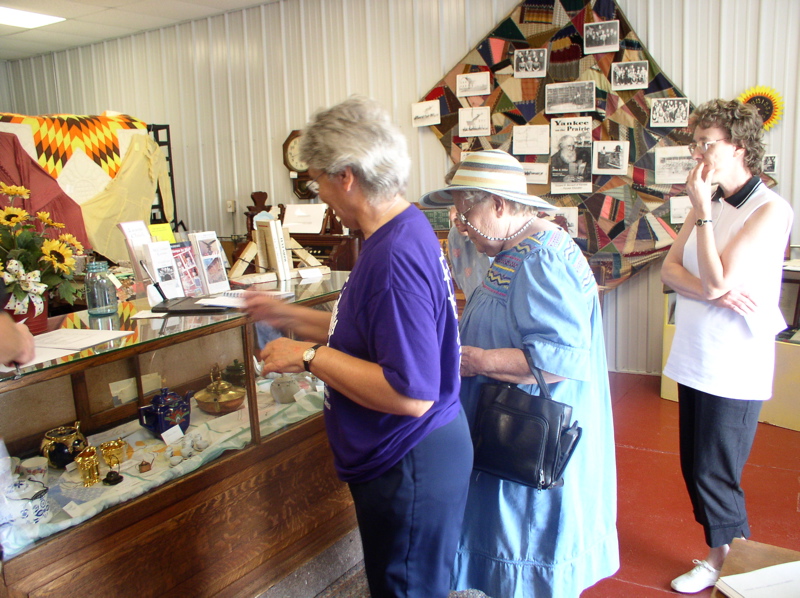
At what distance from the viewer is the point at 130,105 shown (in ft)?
24.8

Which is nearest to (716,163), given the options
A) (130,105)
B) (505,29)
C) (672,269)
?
(672,269)

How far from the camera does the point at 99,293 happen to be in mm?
2088

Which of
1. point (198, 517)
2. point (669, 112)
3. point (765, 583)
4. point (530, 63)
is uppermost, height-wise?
point (530, 63)

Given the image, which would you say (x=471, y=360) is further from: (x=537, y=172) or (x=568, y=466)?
(x=537, y=172)

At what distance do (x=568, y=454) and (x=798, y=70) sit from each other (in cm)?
370

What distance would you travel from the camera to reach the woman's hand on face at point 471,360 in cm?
167

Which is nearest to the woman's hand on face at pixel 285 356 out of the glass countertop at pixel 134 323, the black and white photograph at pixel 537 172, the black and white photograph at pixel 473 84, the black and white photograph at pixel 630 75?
the glass countertop at pixel 134 323

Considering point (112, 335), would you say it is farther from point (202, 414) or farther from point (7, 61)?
point (7, 61)

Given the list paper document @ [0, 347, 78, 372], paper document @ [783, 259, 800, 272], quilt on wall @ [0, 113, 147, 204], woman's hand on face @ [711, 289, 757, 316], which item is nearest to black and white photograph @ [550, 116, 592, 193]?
paper document @ [783, 259, 800, 272]

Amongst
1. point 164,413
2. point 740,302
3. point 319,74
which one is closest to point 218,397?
point 164,413

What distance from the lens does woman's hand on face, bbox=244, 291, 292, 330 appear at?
1.82 m

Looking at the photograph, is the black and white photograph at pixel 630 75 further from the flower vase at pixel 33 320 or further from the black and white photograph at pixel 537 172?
the flower vase at pixel 33 320

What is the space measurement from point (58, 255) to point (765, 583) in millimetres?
2069

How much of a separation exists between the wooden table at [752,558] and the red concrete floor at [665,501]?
100 centimetres
